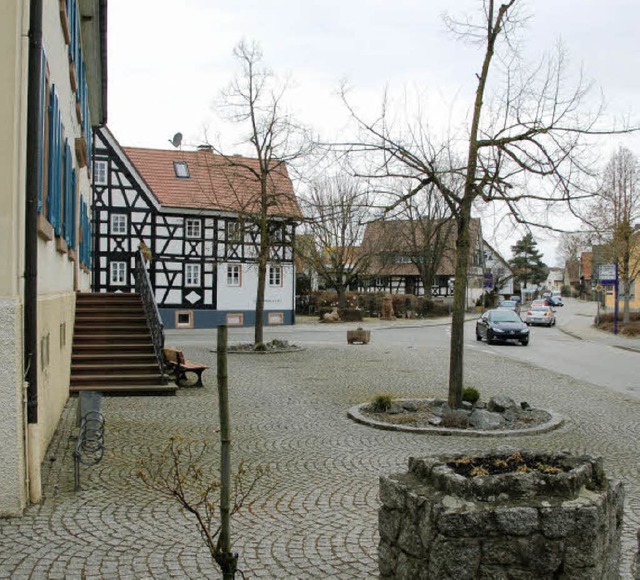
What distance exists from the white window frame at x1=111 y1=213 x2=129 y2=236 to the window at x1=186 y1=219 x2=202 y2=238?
351cm

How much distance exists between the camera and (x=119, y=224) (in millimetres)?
40469

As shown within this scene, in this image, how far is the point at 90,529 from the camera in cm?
581

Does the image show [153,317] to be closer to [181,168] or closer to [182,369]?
[182,369]

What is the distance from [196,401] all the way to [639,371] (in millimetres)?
13527

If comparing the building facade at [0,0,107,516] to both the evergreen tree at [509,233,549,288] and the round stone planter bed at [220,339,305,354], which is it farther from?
the evergreen tree at [509,233,549,288]

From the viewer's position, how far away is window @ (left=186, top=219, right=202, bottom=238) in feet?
139

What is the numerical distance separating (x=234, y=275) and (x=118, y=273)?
22.4 feet

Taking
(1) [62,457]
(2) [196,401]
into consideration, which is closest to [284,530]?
(1) [62,457]

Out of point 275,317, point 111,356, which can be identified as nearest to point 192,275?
point 275,317

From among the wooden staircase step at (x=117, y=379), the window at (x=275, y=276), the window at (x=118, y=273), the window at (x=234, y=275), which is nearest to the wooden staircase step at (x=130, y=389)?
the wooden staircase step at (x=117, y=379)

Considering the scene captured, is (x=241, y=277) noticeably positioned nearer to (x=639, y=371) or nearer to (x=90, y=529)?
(x=639, y=371)

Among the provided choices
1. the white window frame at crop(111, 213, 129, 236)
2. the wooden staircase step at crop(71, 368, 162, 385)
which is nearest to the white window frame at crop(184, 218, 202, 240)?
the white window frame at crop(111, 213, 129, 236)

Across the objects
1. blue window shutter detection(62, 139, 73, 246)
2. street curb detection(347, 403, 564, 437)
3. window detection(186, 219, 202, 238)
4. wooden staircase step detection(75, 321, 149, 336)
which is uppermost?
window detection(186, 219, 202, 238)

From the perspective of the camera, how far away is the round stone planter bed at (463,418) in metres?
10.5
